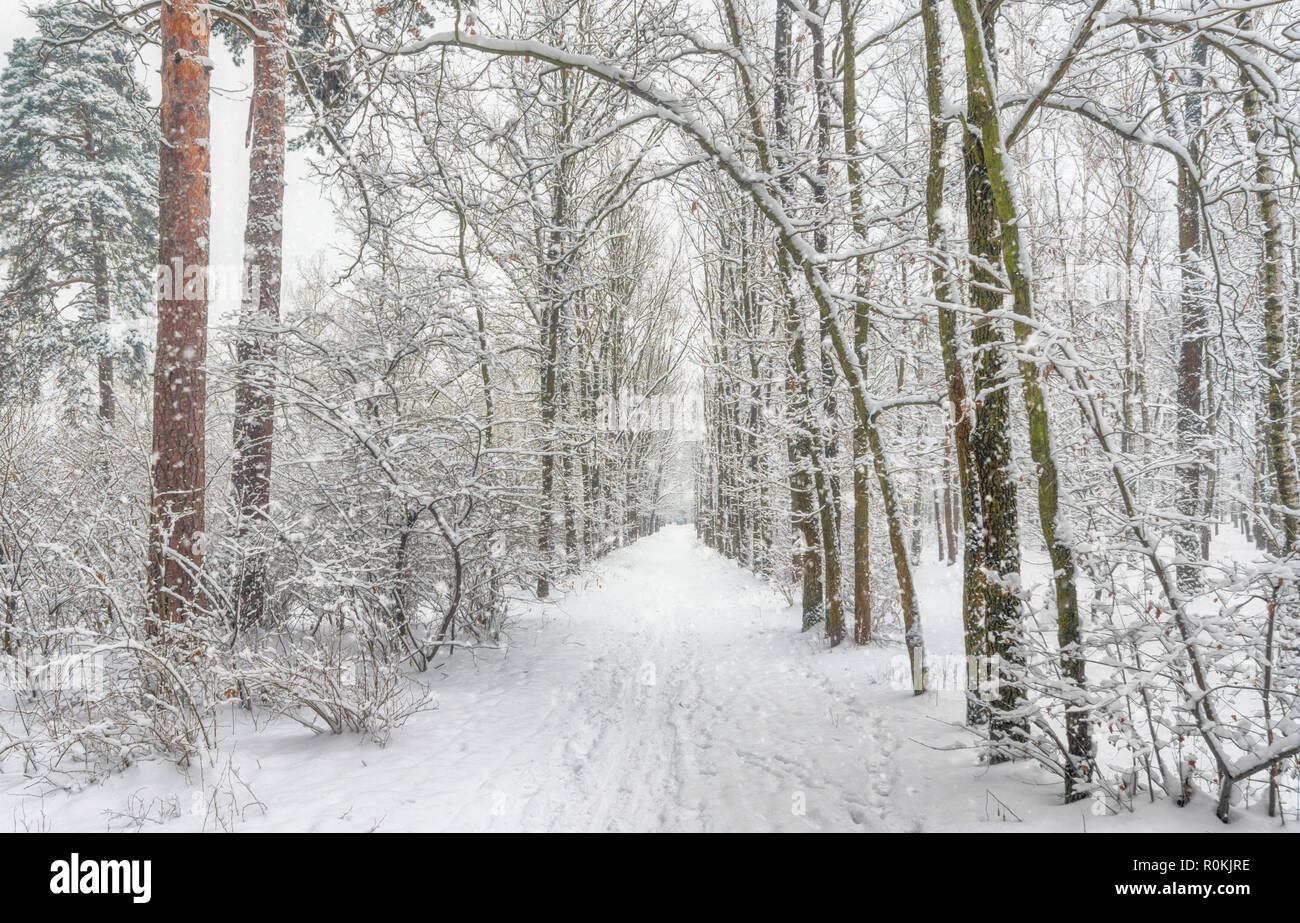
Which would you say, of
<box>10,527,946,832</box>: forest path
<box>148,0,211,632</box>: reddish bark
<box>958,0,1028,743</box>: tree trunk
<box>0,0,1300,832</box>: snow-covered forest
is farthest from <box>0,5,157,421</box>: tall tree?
<box>958,0,1028,743</box>: tree trunk

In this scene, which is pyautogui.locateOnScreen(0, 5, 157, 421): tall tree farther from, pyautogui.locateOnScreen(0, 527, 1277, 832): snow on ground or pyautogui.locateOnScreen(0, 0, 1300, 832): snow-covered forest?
pyautogui.locateOnScreen(0, 527, 1277, 832): snow on ground

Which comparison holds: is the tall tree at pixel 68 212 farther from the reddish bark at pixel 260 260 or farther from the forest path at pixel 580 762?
the forest path at pixel 580 762

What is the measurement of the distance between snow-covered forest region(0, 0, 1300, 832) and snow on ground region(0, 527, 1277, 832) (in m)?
0.04

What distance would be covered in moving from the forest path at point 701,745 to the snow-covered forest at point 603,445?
5 centimetres

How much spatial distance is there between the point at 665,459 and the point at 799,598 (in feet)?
80.2

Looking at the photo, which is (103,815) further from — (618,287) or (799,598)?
(618,287)

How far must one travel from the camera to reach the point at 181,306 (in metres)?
5.19

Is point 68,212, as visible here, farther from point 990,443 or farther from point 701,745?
point 990,443

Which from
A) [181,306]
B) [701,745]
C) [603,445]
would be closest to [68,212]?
[181,306]

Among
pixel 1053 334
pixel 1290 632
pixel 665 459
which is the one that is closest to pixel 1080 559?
pixel 1290 632

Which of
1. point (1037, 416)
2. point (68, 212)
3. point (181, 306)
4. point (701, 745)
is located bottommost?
point (701, 745)

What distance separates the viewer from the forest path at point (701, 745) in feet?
12.5

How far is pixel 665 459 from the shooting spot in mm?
37000

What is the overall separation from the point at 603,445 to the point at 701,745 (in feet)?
19.7
